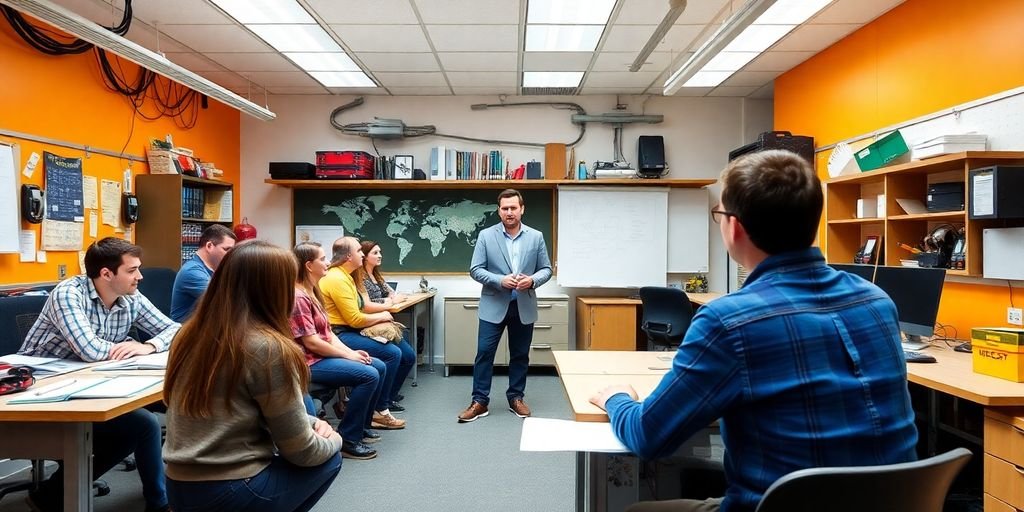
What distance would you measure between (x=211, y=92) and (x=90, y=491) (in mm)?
3336

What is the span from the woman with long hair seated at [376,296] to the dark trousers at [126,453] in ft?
5.52

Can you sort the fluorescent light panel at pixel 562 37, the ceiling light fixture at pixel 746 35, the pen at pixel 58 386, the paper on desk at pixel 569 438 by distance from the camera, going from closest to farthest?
1. the paper on desk at pixel 569 438
2. the pen at pixel 58 386
3. the ceiling light fixture at pixel 746 35
4. the fluorescent light panel at pixel 562 37

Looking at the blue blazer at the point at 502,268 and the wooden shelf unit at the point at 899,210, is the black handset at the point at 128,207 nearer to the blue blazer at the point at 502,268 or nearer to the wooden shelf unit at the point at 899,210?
the blue blazer at the point at 502,268

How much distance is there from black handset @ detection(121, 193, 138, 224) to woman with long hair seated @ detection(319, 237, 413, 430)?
197 cm

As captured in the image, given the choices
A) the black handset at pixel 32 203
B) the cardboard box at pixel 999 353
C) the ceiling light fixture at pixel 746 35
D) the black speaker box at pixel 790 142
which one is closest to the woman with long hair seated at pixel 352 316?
the black handset at pixel 32 203

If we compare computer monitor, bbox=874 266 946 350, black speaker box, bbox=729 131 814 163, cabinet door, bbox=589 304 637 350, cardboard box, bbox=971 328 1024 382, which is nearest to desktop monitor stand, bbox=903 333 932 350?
computer monitor, bbox=874 266 946 350

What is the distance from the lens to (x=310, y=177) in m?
5.96

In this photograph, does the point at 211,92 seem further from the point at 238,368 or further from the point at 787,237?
the point at 787,237

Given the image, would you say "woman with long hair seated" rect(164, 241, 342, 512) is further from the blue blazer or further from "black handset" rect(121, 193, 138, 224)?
"black handset" rect(121, 193, 138, 224)

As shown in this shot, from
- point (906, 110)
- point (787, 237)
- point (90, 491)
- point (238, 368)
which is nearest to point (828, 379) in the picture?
point (787, 237)

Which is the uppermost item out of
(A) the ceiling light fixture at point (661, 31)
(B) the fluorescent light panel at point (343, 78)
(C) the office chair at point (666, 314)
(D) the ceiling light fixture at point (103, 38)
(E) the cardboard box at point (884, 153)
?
(B) the fluorescent light panel at point (343, 78)

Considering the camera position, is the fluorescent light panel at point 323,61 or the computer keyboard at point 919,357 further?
the fluorescent light panel at point 323,61

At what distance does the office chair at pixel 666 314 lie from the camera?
450 centimetres

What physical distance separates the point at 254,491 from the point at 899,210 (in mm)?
3784
